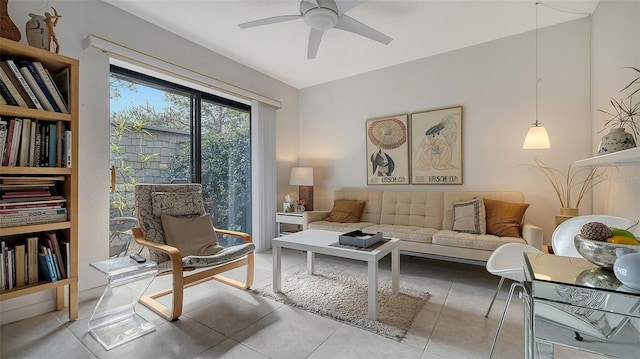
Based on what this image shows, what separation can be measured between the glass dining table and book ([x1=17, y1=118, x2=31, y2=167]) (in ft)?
9.34

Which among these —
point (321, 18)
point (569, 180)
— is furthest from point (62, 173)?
point (569, 180)

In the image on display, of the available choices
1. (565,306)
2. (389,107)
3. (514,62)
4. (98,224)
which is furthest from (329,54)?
(565,306)

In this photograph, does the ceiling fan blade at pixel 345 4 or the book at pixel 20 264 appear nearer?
the book at pixel 20 264

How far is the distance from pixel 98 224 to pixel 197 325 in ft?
4.37

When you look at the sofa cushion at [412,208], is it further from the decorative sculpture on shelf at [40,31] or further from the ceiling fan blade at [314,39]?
the decorative sculpture on shelf at [40,31]

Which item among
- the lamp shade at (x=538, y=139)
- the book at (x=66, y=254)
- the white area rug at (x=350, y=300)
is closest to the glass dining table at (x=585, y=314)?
the white area rug at (x=350, y=300)

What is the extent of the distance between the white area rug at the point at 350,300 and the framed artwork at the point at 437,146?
1.64 metres

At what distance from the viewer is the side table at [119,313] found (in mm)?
1737

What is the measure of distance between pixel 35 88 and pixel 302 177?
9.47 ft

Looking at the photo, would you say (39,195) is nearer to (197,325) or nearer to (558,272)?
(197,325)

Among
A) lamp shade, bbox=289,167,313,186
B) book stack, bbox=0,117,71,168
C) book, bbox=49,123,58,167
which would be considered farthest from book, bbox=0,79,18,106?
lamp shade, bbox=289,167,313,186

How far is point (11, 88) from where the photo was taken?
1753 millimetres

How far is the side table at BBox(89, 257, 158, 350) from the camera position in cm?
174

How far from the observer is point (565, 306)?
759mm
